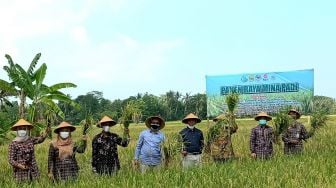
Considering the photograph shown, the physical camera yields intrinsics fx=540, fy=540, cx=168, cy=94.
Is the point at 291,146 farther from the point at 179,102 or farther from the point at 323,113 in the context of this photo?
the point at 179,102

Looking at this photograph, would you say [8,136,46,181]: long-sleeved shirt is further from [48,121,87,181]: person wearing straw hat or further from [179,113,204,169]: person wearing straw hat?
[179,113,204,169]: person wearing straw hat

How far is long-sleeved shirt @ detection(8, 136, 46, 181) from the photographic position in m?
7.80

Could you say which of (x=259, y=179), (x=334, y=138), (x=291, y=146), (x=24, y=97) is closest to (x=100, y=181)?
(x=259, y=179)

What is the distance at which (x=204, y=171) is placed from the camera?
7.43 meters

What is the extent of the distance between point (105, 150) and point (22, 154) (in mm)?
1292

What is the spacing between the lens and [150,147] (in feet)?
28.8

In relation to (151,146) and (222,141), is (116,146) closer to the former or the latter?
(151,146)

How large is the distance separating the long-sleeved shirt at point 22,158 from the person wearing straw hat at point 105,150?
0.98m

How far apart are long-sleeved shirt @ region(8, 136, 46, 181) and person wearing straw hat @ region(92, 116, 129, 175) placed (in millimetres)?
984

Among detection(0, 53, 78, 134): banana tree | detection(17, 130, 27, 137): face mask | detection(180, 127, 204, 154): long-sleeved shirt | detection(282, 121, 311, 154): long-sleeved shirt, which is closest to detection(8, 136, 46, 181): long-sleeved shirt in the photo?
detection(17, 130, 27, 137): face mask

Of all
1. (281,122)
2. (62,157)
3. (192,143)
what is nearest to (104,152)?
(62,157)

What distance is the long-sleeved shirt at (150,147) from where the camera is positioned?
877cm

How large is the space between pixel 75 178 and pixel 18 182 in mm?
815

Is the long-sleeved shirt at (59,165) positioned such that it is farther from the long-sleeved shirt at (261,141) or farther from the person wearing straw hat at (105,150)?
the long-sleeved shirt at (261,141)
